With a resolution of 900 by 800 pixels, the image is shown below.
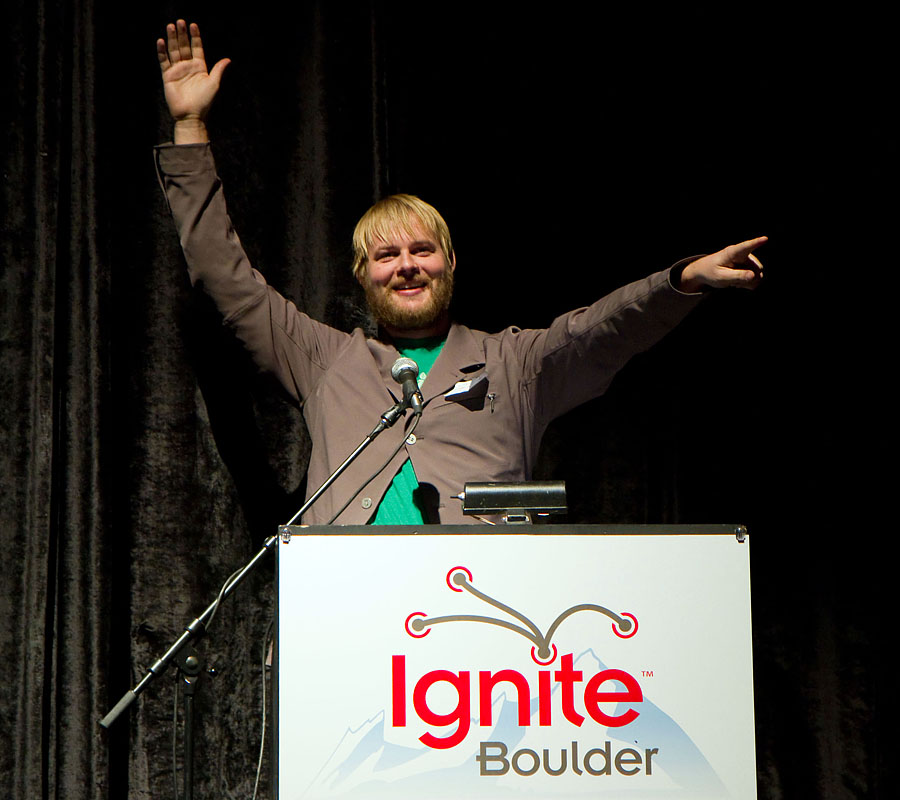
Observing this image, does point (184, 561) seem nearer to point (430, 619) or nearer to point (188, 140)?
point (188, 140)

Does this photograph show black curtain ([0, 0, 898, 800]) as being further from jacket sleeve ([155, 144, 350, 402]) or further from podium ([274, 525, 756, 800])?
podium ([274, 525, 756, 800])

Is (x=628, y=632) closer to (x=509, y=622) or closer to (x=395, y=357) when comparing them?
(x=509, y=622)

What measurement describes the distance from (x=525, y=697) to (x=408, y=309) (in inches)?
42.8

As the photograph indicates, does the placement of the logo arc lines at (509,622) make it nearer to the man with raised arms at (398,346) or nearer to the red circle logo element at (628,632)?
the red circle logo element at (628,632)

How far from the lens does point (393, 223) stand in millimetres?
2258

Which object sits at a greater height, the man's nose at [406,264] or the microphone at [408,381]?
the man's nose at [406,264]

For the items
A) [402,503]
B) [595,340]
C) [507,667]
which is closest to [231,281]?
[402,503]

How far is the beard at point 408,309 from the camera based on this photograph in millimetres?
2225

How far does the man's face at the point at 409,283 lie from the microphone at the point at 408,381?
59 cm

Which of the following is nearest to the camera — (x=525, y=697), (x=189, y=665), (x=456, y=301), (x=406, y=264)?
(x=525, y=697)

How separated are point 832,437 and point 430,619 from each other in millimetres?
1580

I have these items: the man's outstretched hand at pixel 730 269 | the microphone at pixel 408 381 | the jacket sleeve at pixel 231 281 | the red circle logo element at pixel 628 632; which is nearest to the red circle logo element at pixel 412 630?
the red circle logo element at pixel 628 632

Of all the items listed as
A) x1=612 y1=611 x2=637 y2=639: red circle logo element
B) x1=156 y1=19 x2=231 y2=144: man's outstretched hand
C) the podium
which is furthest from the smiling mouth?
x1=612 y1=611 x2=637 y2=639: red circle logo element

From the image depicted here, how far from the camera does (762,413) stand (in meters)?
2.57
